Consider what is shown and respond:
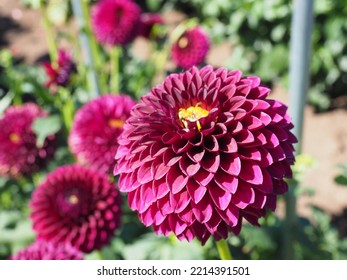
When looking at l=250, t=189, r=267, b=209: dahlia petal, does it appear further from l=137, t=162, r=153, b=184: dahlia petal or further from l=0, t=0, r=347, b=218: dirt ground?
l=0, t=0, r=347, b=218: dirt ground

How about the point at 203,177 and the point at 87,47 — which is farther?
the point at 87,47

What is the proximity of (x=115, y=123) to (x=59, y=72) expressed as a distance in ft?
1.13

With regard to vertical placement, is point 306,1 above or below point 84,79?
below

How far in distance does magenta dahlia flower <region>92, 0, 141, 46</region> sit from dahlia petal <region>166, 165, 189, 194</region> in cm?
99

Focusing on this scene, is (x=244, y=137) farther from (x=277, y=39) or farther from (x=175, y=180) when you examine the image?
(x=277, y=39)

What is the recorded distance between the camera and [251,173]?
0.70 m

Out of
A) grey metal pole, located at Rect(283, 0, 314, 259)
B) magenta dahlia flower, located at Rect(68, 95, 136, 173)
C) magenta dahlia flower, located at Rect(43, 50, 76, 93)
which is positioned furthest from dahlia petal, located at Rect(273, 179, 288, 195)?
magenta dahlia flower, located at Rect(43, 50, 76, 93)

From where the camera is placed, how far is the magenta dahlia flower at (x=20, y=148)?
1.43m

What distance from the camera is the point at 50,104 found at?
160 centimetres

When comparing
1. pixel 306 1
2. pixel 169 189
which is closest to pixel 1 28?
pixel 306 1

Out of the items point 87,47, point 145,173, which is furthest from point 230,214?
point 87,47

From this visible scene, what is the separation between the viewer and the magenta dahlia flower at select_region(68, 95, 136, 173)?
1246 millimetres
